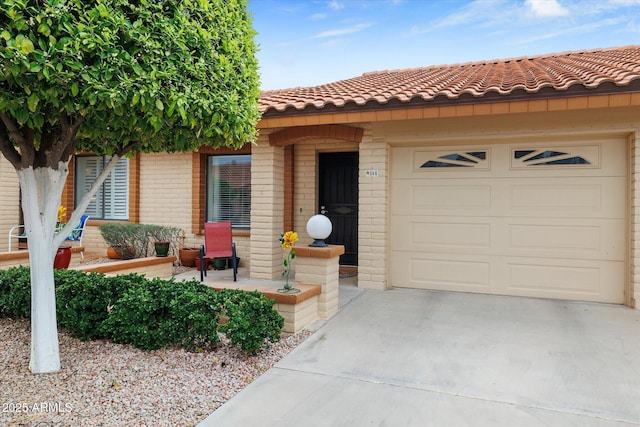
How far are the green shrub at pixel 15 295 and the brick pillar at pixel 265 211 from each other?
335 centimetres

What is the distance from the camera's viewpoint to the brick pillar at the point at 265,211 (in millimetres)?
6973

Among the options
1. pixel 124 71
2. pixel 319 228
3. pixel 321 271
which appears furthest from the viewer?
pixel 319 228

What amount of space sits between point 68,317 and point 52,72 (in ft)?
8.54

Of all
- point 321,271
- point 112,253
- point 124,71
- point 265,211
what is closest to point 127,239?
point 112,253

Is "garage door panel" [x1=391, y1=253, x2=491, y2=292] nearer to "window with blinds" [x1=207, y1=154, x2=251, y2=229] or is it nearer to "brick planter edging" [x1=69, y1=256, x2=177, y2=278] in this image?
"window with blinds" [x1=207, y1=154, x2=251, y2=229]

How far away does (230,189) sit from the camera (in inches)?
349

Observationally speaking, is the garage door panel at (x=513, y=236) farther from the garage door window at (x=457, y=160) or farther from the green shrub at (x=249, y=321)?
the green shrub at (x=249, y=321)

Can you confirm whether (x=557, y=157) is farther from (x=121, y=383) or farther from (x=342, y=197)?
(x=121, y=383)

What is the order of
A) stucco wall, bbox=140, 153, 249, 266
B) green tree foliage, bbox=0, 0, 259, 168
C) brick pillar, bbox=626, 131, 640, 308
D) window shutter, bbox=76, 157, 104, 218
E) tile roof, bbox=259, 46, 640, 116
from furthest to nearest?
window shutter, bbox=76, 157, 104, 218, stucco wall, bbox=140, 153, 249, 266, brick pillar, bbox=626, 131, 640, 308, tile roof, bbox=259, 46, 640, 116, green tree foliage, bbox=0, 0, 259, 168

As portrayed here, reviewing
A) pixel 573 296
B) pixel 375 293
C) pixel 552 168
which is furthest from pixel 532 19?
pixel 375 293

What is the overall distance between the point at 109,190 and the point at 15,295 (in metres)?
5.95

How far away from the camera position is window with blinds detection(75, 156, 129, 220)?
9.79 meters

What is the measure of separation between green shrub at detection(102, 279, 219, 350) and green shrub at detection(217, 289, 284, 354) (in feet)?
0.51

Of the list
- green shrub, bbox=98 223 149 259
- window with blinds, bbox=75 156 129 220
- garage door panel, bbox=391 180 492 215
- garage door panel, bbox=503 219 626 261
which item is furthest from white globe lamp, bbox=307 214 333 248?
window with blinds, bbox=75 156 129 220
